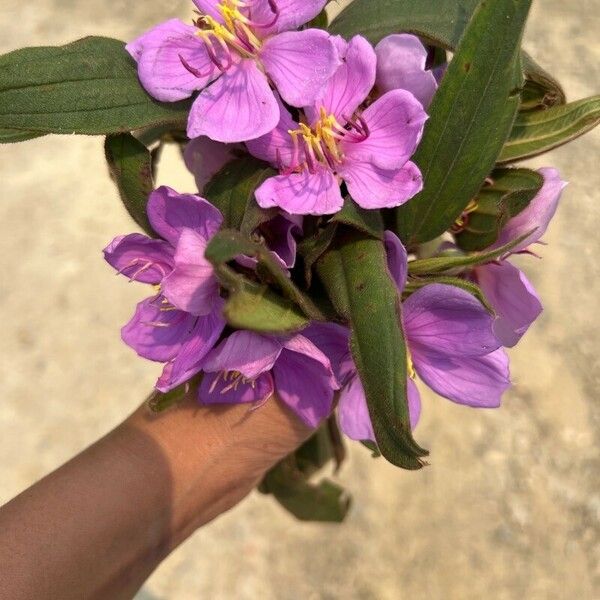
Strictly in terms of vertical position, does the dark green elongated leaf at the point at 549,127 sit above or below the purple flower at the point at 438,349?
above

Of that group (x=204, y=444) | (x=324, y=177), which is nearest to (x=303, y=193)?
(x=324, y=177)

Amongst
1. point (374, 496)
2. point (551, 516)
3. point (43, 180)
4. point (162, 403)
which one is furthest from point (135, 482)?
point (43, 180)

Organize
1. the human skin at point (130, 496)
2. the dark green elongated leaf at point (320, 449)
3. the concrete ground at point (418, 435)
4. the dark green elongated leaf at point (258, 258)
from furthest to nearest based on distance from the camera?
the concrete ground at point (418, 435)
the dark green elongated leaf at point (320, 449)
the human skin at point (130, 496)
the dark green elongated leaf at point (258, 258)

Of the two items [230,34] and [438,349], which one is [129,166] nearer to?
[230,34]

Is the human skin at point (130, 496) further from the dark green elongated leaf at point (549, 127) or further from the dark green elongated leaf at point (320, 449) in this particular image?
the dark green elongated leaf at point (549, 127)

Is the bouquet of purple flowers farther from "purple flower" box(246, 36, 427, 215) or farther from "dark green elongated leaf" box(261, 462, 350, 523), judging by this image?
"dark green elongated leaf" box(261, 462, 350, 523)

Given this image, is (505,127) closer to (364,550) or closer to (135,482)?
(135,482)

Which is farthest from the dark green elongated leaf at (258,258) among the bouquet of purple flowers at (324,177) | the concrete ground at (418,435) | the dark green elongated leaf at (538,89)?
the concrete ground at (418,435)

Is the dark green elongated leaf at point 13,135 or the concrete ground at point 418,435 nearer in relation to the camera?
the dark green elongated leaf at point 13,135
